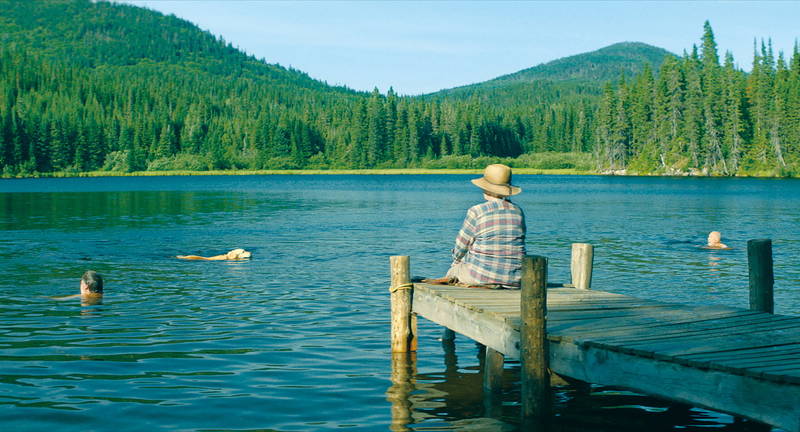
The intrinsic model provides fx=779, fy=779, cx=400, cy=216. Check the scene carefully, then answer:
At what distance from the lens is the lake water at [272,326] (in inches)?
421

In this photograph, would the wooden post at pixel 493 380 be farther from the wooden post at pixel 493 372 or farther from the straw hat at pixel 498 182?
the straw hat at pixel 498 182

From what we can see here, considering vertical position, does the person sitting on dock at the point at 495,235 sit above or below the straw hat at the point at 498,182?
A: below

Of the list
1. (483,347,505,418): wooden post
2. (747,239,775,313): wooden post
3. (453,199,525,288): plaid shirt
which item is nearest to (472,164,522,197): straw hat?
(453,199,525,288): plaid shirt

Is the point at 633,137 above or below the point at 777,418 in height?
above

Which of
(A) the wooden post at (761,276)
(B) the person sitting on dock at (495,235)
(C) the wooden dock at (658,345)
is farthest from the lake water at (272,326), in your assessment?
(A) the wooden post at (761,276)

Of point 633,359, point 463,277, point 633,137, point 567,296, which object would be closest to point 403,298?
point 463,277

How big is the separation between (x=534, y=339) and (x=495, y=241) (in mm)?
3232

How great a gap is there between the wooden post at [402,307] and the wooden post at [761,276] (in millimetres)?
5487

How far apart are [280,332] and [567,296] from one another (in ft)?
20.2

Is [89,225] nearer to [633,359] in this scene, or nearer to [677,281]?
[677,281]

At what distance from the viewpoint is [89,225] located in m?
44.9

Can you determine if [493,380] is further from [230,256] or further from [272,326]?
[230,256]

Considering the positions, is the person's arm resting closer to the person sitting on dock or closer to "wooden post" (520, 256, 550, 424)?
the person sitting on dock

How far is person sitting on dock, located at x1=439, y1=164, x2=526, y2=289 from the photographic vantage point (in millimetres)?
12125
